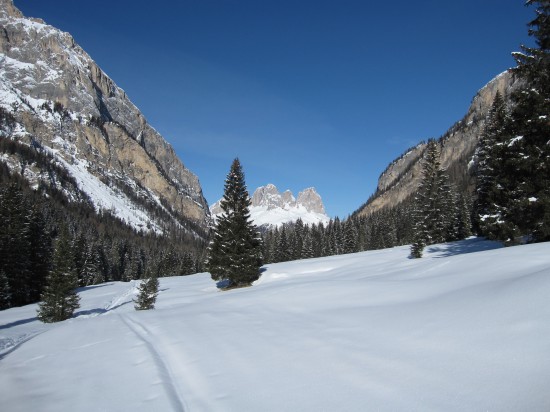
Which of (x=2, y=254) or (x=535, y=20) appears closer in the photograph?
(x=535, y=20)

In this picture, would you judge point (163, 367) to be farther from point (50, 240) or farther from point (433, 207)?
point (50, 240)

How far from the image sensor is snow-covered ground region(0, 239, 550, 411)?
3816 mm

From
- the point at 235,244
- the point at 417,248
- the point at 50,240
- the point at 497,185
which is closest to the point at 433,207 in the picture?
the point at 417,248

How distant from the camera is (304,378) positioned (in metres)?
4.63

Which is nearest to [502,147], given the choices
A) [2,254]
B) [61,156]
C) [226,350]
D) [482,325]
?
[482,325]

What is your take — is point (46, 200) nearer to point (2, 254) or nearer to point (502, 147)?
point (2, 254)

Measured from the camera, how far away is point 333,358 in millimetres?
5203

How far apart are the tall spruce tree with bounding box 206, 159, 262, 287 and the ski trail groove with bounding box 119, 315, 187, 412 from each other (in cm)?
1698

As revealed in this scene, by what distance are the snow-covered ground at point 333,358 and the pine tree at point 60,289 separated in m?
15.4

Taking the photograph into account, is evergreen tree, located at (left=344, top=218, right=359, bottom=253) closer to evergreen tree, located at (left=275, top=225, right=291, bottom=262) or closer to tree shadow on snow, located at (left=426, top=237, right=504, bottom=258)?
evergreen tree, located at (left=275, top=225, right=291, bottom=262)

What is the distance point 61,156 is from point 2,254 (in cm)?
19532

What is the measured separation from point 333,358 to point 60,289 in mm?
23339

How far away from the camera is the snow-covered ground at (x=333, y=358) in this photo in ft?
12.5

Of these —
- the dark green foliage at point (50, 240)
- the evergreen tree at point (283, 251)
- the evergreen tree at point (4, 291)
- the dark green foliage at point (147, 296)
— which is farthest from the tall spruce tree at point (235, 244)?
the evergreen tree at point (283, 251)
